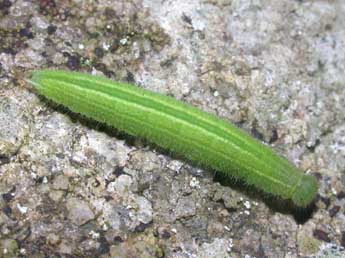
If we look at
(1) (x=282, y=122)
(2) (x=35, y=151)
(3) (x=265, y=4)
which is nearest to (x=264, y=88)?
(1) (x=282, y=122)

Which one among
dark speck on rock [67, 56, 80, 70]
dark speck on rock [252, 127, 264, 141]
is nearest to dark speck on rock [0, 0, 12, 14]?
dark speck on rock [67, 56, 80, 70]

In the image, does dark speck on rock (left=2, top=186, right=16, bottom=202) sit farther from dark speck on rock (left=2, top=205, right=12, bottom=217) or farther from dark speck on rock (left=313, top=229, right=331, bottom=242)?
dark speck on rock (left=313, top=229, right=331, bottom=242)

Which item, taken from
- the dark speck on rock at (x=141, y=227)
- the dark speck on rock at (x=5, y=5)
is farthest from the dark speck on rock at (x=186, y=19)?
the dark speck on rock at (x=141, y=227)

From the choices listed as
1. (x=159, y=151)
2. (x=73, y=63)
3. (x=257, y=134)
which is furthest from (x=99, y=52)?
(x=257, y=134)

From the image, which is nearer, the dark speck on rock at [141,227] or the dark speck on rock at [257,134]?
the dark speck on rock at [141,227]

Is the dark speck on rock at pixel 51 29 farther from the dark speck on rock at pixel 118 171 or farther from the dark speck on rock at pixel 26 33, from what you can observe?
the dark speck on rock at pixel 118 171

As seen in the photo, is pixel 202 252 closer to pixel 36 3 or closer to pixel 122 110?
pixel 122 110

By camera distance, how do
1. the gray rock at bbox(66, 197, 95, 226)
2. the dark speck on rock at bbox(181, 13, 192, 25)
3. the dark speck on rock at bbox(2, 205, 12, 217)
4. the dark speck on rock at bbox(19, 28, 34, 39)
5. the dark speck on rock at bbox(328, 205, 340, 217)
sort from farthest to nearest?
the dark speck on rock at bbox(181, 13, 192, 25) → the dark speck on rock at bbox(328, 205, 340, 217) → the dark speck on rock at bbox(19, 28, 34, 39) → the gray rock at bbox(66, 197, 95, 226) → the dark speck on rock at bbox(2, 205, 12, 217)
